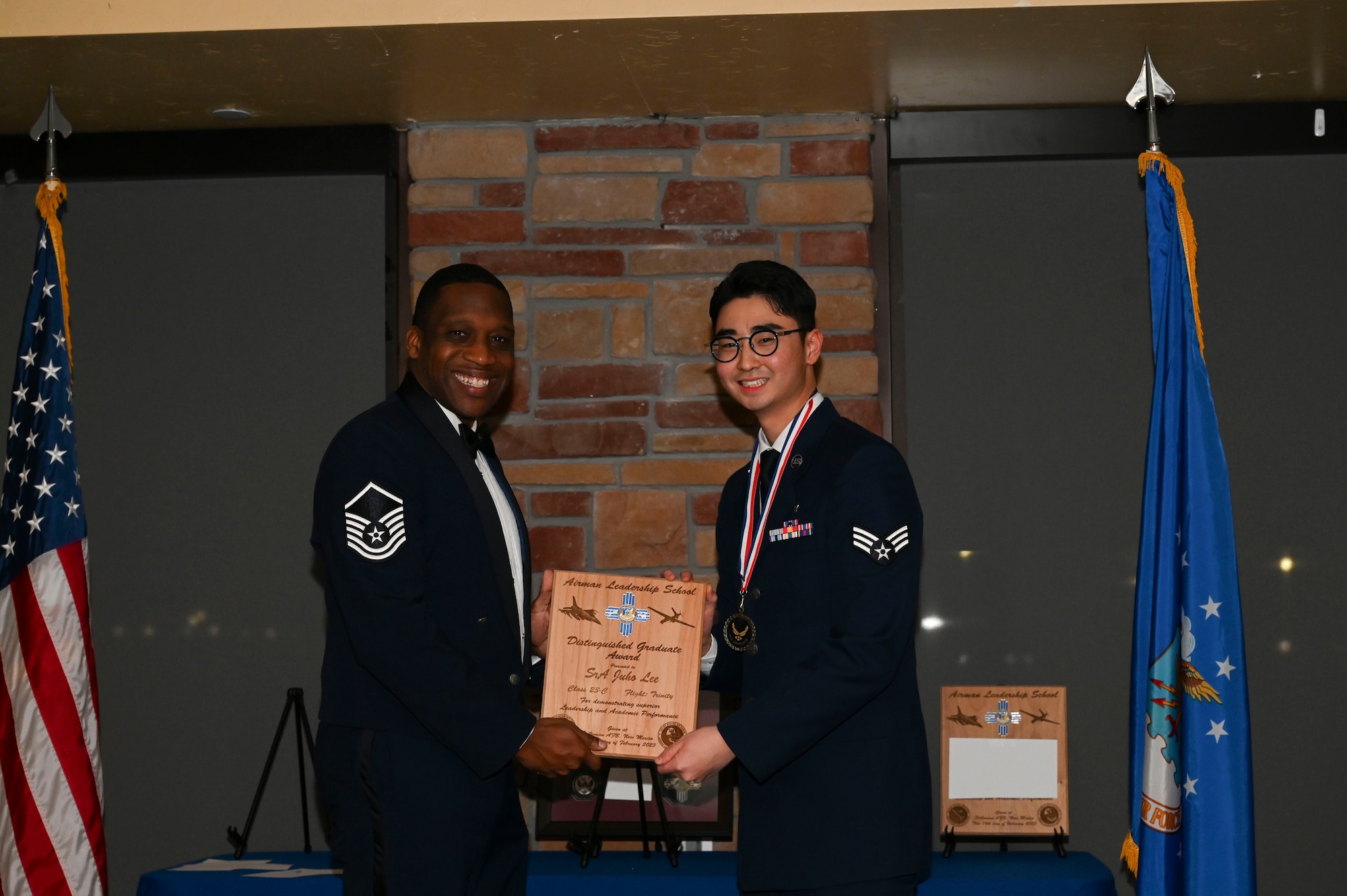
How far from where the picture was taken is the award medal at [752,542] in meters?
2.50

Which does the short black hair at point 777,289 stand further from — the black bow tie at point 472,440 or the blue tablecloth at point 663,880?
the blue tablecloth at point 663,880

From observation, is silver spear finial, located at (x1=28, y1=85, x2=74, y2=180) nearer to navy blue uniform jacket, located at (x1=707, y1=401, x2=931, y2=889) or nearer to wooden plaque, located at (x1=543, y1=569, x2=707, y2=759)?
wooden plaque, located at (x1=543, y1=569, x2=707, y2=759)

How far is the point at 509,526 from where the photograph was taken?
8.69 feet

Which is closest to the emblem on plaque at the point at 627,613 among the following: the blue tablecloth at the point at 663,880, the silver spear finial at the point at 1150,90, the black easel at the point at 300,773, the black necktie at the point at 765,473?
the black necktie at the point at 765,473

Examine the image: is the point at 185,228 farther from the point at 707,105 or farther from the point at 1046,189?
the point at 1046,189

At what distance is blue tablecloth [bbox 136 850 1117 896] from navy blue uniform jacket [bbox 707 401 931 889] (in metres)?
0.79

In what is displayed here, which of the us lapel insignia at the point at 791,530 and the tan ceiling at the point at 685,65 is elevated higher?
the tan ceiling at the point at 685,65

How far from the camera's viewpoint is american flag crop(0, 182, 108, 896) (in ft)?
10.2

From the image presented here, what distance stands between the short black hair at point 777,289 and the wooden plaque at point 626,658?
24.3 inches

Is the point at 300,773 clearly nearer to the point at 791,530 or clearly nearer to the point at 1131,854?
the point at 791,530

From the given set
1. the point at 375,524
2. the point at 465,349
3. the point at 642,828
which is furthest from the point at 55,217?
the point at 642,828

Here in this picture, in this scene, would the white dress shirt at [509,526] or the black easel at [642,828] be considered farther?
the black easel at [642,828]

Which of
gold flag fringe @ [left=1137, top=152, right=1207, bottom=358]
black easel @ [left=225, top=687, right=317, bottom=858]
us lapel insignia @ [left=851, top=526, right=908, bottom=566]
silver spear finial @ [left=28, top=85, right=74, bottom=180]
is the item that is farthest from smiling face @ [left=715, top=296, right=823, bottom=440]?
silver spear finial @ [left=28, top=85, right=74, bottom=180]

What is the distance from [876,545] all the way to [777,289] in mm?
599
